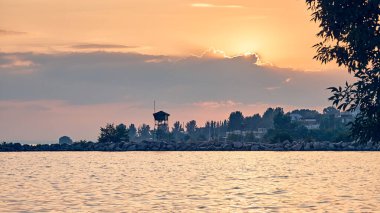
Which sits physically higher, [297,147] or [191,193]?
[297,147]

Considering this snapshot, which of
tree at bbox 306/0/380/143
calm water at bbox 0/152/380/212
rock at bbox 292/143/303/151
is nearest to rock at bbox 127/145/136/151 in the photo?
rock at bbox 292/143/303/151

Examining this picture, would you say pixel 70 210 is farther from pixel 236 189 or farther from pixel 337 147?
pixel 337 147

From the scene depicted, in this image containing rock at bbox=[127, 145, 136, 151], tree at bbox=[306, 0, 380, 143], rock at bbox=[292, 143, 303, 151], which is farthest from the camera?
rock at bbox=[127, 145, 136, 151]

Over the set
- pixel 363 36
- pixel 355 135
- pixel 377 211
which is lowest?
pixel 377 211

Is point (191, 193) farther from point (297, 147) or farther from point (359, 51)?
point (297, 147)

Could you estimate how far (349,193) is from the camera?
52656 millimetres

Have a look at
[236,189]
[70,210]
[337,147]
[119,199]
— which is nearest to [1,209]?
[70,210]

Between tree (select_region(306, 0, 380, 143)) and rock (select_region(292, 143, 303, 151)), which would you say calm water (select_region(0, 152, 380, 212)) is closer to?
tree (select_region(306, 0, 380, 143))

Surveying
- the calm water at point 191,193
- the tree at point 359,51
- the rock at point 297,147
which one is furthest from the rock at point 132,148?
the tree at point 359,51

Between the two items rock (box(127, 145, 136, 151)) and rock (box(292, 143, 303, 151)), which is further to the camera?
rock (box(127, 145, 136, 151))

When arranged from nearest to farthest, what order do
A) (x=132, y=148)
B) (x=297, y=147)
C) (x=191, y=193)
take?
(x=191, y=193) < (x=297, y=147) < (x=132, y=148)

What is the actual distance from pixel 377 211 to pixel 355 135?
8684mm

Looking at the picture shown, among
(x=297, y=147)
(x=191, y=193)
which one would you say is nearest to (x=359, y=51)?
(x=191, y=193)

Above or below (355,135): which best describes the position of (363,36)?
above
